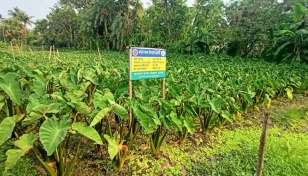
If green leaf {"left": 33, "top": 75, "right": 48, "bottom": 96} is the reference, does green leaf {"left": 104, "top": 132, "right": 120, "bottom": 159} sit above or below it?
below

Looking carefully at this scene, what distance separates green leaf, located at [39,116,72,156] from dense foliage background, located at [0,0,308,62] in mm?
10685

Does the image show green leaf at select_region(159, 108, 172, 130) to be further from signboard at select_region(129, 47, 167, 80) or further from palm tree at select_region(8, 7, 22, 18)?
palm tree at select_region(8, 7, 22, 18)

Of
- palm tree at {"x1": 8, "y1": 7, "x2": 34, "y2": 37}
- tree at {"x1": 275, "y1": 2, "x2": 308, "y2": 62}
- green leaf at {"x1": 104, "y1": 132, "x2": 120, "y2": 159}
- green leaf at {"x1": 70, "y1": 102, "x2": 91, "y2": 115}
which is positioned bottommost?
green leaf at {"x1": 104, "y1": 132, "x2": 120, "y2": 159}

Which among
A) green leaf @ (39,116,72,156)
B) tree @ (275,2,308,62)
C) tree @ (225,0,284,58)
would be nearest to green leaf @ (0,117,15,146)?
green leaf @ (39,116,72,156)

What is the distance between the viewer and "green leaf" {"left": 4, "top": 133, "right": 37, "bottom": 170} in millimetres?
1763

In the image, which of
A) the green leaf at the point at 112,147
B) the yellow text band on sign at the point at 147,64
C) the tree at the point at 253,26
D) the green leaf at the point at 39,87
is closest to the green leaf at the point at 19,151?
the green leaf at the point at 112,147

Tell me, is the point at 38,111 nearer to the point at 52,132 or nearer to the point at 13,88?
the point at 52,132

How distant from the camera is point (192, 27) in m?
19.1

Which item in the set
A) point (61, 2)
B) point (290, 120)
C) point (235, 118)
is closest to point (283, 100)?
point (290, 120)

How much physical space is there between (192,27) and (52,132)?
732 inches

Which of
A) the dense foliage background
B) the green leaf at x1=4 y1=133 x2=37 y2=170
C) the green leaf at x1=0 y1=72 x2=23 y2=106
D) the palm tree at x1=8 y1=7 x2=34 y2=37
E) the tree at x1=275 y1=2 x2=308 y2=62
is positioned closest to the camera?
the green leaf at x1=4 y1=133 x2=37 y2=170

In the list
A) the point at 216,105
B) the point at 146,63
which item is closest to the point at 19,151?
the point at 146,63

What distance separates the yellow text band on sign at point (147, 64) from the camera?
9.79ft

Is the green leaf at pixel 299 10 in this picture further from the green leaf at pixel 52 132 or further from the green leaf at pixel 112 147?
the green leaf at pixel 52 132
